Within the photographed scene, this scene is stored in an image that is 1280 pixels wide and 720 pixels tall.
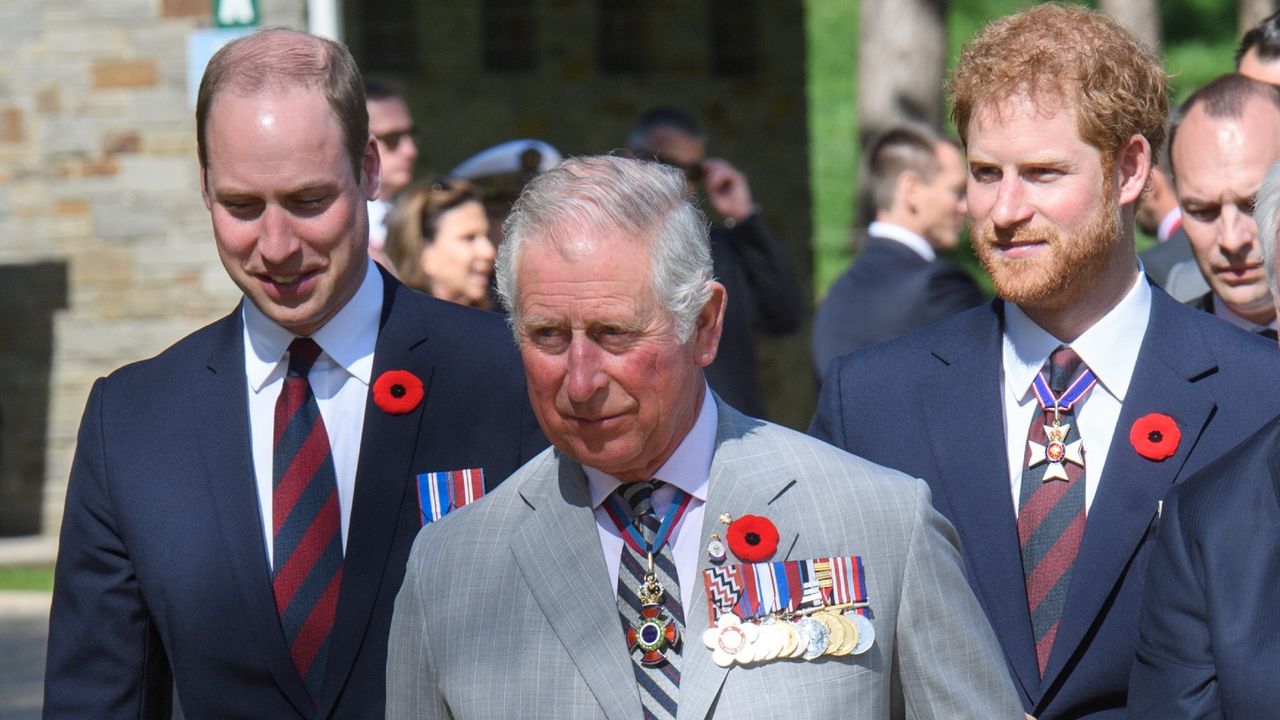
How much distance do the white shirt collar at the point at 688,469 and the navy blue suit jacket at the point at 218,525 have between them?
0.42 metres

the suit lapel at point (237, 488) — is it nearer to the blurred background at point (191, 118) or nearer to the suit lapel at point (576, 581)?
the suit lapel at point (576, 581)

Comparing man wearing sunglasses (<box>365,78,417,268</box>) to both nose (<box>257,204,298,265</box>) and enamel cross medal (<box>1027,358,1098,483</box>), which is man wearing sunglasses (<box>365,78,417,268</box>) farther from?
enamel cross medal (<box>1027,358,1098,483</box>)

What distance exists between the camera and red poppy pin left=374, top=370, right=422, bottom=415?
329 centimetres

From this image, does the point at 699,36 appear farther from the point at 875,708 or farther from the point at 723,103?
the point at 875,708

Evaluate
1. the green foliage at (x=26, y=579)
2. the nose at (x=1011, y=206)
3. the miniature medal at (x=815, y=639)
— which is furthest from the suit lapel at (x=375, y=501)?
the green foliage at (x=26, y=579)

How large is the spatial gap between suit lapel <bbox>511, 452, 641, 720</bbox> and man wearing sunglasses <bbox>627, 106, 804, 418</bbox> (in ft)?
12.8

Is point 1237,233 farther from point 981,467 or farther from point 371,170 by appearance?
point 371,170

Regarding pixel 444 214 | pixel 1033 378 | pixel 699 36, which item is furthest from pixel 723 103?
pixel 1033 378

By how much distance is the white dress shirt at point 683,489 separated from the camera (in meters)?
2.91

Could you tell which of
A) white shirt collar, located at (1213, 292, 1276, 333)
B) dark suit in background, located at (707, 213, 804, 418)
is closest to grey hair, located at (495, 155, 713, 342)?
white shirt collar, located at (1213, 292, 1276, 333)

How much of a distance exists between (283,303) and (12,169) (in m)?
8.51

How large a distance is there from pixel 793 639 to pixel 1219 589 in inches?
25.2

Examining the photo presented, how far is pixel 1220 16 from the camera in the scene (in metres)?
26.0

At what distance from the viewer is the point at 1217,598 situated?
8.90ft
